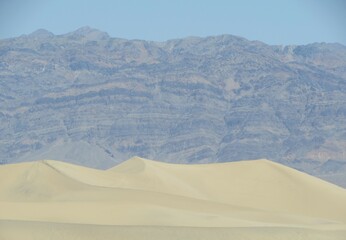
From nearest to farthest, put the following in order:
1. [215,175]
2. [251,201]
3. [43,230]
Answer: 1. [43,230]
2. [251,201]
3. [215,175]

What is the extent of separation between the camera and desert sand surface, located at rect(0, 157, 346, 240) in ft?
160

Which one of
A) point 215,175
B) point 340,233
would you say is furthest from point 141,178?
point 340,233

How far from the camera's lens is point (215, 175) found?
96125mm

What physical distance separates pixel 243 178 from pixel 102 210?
36.5 metres

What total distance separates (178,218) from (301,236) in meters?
10.5

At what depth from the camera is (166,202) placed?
69.3 metres

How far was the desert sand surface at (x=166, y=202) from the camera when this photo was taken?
160 ft

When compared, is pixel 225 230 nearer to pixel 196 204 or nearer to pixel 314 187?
pixel 196 204

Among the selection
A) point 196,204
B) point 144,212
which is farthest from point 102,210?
point 196,204

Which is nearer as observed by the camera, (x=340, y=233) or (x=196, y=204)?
(x=340, y=233)

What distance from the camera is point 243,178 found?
94938 mm

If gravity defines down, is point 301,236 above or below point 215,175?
above

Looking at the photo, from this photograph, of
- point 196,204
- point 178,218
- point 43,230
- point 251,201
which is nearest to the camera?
point 43,230

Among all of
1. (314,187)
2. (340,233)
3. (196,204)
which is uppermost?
(340,233)
